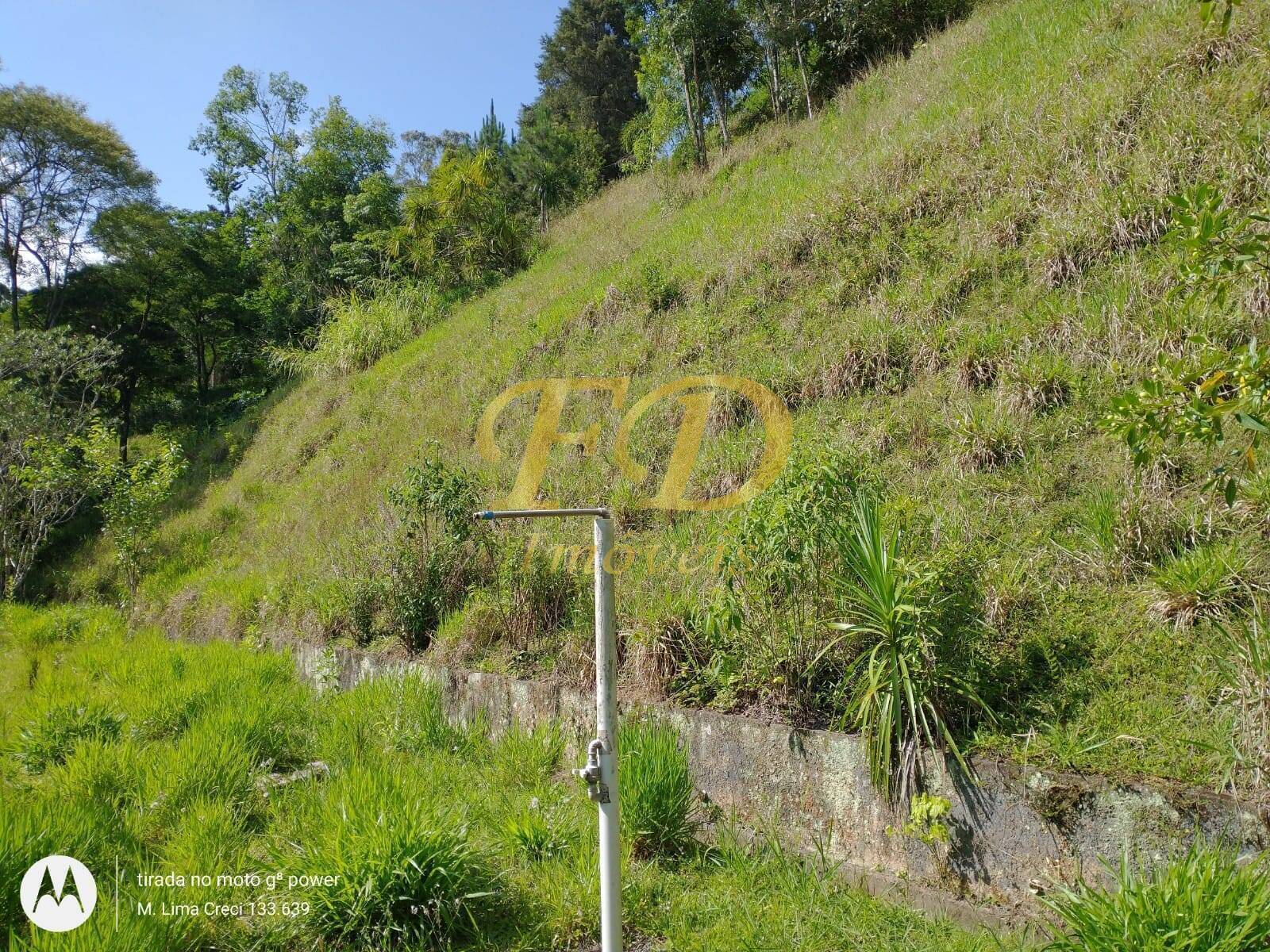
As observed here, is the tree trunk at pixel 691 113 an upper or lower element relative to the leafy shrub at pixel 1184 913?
upper

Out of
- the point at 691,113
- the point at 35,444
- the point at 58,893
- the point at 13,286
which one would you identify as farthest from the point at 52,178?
the point at 58,893

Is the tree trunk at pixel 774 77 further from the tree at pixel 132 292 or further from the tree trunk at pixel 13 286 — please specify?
the tree trunk at pixel 13 286

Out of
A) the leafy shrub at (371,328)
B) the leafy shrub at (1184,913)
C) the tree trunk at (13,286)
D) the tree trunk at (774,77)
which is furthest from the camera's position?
the tree trunk at (13,286)

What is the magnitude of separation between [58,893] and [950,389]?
492cm

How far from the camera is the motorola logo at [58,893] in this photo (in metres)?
2.29

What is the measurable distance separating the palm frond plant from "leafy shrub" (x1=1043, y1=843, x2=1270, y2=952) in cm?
68

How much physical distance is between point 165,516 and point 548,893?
1278cm

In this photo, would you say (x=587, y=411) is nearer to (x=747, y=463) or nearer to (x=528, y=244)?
(x=747, y=463)

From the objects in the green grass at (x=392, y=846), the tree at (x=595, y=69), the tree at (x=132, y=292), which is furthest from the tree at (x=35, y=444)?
the tree at (x=595, y=69)

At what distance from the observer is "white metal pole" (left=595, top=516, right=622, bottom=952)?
81.6 inches

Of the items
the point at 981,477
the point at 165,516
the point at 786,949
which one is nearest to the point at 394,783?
the point at 786,949

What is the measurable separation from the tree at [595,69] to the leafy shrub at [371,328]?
1318 centimetres

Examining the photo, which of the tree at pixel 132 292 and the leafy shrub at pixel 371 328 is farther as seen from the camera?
the tree at pixel 132 292

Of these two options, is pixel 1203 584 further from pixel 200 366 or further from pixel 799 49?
pixel 200 366
